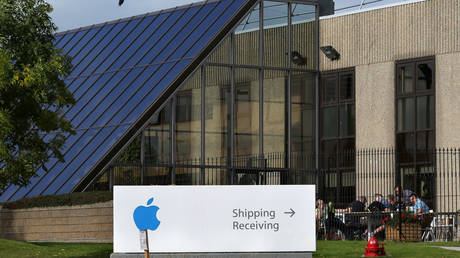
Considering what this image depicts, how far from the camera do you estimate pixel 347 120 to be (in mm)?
30328

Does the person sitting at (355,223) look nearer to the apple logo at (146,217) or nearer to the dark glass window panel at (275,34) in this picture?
the dark glass window panel at (275,34)

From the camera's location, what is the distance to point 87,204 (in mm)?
23250

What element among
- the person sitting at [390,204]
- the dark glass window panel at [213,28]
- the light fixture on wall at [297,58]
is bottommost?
the person sitting at [390,204]

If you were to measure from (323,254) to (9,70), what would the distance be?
23.3 ft

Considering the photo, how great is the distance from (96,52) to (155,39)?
3236 mm

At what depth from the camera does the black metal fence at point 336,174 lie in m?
26.7

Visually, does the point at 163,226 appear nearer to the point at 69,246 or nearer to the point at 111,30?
the point at 69,246

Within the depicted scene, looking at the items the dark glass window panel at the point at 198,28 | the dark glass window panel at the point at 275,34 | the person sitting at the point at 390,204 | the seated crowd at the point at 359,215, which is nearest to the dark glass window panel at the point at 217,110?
the dark glass window panel at the point at 198,28

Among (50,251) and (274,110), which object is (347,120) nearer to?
(274,110)

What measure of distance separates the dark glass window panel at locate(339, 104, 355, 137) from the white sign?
1669cm

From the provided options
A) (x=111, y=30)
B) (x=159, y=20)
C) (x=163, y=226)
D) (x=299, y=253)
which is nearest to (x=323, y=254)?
(x=299, y=253)

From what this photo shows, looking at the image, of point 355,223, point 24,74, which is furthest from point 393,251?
point 24,74

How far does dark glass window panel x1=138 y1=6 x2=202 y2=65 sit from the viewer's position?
96.1ft

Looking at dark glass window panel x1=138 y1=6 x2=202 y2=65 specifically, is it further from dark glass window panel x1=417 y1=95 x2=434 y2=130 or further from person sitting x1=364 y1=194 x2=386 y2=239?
person sitting x1=364 y1=194 x2=386 y2=239
